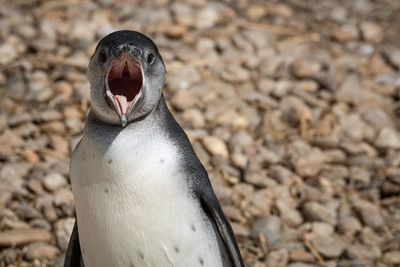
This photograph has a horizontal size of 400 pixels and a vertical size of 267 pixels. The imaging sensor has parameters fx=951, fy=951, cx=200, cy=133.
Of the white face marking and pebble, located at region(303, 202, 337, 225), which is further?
pebble, located at region(303, 202, 337, 225)

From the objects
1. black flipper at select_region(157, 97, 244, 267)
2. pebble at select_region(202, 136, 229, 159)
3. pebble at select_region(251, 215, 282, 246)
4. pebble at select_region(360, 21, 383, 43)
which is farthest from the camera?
pebble at select_region(360, 21, 383, 43)

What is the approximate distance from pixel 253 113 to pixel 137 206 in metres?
1.68

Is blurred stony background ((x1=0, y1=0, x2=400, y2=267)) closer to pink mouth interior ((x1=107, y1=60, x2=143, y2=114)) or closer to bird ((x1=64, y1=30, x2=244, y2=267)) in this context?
bird ((x1=64, y1=30, x2=244, y2=267))

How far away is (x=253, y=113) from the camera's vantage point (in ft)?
13.7

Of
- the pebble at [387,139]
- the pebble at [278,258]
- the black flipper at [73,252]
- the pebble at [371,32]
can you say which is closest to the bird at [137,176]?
the black flipper at [73,252]

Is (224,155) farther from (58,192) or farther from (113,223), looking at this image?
(113,223)

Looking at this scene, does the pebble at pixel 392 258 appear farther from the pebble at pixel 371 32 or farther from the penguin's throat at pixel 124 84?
the pebble at pixel 371 32

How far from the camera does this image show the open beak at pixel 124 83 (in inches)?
96.9

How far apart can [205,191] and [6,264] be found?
103 centimetres

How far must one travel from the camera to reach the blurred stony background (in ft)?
11.6

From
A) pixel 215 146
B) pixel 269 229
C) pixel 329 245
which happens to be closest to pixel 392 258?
pixel 329 245

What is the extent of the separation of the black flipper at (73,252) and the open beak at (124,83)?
1.94 ft

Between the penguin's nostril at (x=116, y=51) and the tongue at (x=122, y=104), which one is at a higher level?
the penguin's nostril at (x=116, y=51)

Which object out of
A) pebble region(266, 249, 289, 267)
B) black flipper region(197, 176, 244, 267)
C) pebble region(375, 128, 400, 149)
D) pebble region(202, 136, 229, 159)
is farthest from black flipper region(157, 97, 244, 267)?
pebble region(375, 128, 400, 149)
